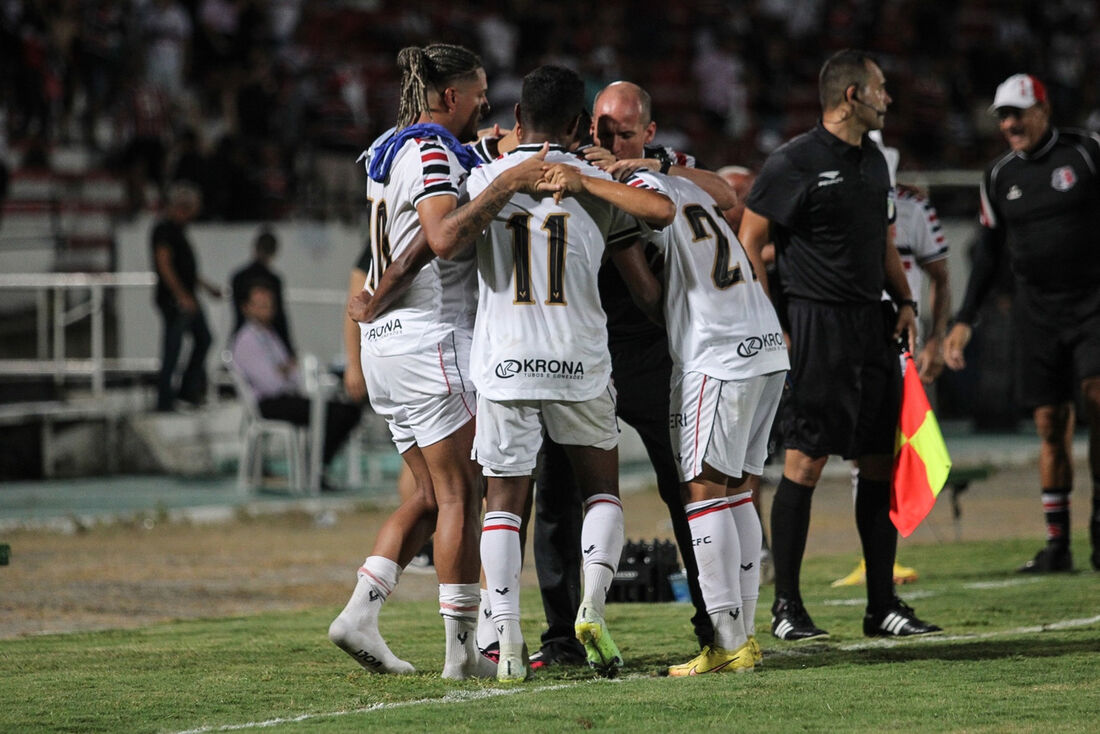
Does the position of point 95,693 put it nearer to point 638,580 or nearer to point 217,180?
point 638,580

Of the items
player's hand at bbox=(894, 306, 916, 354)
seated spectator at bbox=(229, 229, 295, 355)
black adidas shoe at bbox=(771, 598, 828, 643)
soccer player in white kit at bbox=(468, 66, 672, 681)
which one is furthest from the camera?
seated spectator at bbox=(229, 229, 295, 355)

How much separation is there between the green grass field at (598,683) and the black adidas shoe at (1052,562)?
1.10m

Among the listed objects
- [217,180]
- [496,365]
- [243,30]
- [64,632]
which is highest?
[243,30]

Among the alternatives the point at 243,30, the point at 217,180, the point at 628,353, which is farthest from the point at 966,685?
the point at 243,30

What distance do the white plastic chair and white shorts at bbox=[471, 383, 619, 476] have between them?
8.38 m

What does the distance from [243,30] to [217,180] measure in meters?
3.24

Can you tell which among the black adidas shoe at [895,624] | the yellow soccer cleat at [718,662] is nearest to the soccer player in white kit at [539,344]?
the yellow soccer cleat at [718,662]

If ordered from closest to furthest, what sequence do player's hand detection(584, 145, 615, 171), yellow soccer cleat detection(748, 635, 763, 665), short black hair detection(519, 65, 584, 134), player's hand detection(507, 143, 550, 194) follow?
1. player's hand detection(507, 143, 550, 194)
2. short black hair detection(519, 65, 584, 134)
3. player's hand detection(584, 145, 615, 171)
4. yellow soccer cleat detection(748, 635, 763, 665)

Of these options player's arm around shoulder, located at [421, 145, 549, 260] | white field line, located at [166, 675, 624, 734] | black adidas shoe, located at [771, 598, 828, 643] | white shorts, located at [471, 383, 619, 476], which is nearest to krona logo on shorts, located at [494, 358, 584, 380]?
white shorts, located at [471, 383, 619, 476]

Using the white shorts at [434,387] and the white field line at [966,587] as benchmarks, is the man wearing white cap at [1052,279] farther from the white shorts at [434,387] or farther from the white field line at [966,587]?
the white shorts at [434,387]

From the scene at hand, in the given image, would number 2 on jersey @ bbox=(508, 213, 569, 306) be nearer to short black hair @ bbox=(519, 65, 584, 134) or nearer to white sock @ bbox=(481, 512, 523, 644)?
short black hair @ bbox=(519, 65, 584, 134)

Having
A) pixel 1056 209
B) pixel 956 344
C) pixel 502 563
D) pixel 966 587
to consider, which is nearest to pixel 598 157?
pixel 502 563

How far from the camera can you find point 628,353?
6.29 meters

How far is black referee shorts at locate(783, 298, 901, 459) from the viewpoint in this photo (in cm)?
670
